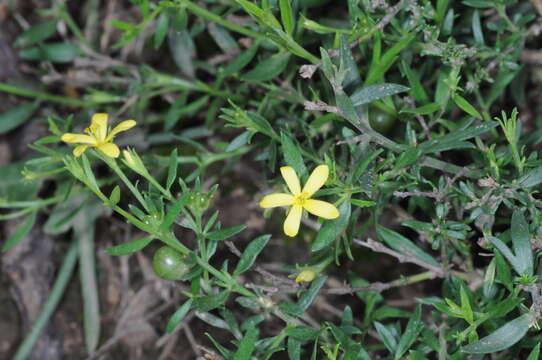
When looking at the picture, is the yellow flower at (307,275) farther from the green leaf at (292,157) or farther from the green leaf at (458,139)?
the green leaf at (458,139)

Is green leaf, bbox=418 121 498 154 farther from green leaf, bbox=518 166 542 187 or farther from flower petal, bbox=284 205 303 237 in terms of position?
flower petal, bbox=284 205 303 237

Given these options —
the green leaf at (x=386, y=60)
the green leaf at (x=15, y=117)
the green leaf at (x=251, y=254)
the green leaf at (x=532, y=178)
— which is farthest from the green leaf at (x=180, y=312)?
the green leaf at (x=15, y=117)

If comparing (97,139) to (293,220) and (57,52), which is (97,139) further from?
(57,52)

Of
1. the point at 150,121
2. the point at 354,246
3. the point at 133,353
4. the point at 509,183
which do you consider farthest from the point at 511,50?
the point at 133,353

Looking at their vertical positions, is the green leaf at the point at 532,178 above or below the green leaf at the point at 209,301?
above

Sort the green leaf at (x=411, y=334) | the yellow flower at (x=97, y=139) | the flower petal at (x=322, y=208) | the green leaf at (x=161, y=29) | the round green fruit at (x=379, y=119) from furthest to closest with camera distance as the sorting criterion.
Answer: the green leaf at (x=161, y=29) → the round green fruit at (x=379, y=119) → the green leaf at (x=411, y=334) → the yellow flower at (x=97, y=139) → the flower petal at (x=322, y=208)

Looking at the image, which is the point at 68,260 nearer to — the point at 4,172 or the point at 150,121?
the point at 4,172
